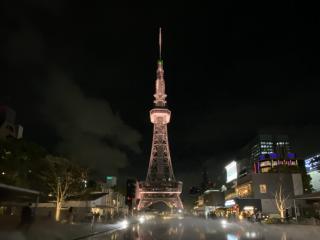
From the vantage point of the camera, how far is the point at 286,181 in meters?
64.9

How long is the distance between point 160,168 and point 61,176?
312 feet

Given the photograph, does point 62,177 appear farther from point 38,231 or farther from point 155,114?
point 155,114

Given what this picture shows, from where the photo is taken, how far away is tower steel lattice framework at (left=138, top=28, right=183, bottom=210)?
124 meters

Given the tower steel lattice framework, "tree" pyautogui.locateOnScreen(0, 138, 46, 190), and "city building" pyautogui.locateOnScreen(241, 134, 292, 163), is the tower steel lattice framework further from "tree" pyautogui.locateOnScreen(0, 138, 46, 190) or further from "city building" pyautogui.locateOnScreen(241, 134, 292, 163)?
"tree" pyautogui.locateOnScreen(0, 138, 46, 190)

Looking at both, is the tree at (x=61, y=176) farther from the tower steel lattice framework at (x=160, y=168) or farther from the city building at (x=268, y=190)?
the tower steel lattice framework at (x=160, y=168)

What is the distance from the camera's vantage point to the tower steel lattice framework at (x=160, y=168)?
123500 millimetres

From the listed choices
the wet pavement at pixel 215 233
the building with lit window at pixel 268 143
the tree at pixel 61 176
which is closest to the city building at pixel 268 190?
the wet pavement at pixel 215 233

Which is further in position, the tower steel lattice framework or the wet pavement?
the tower steel lattice framework

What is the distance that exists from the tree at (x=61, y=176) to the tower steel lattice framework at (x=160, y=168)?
265 feet

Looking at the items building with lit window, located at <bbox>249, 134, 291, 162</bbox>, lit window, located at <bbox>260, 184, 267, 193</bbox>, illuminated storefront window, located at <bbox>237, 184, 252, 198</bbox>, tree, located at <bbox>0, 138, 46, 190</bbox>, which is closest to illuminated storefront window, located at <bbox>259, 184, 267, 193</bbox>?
lit window, located at <bbox>260, 184, 267, 193</bbox>

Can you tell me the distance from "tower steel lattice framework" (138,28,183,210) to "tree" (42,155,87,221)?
80.7 m

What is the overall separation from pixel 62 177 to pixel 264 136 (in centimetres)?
16848

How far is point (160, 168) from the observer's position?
133875 millimetres

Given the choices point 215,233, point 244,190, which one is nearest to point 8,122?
point 244,190
